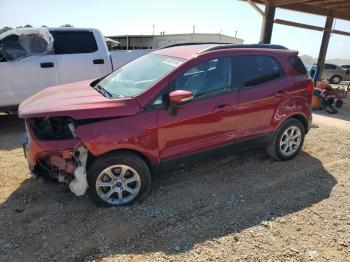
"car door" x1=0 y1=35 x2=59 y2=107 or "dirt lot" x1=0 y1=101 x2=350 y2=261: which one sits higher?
"car door" x1=0 y1=35 x2=59 y2=107

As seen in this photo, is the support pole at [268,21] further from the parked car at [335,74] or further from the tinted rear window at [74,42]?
the parked car at [335,74]

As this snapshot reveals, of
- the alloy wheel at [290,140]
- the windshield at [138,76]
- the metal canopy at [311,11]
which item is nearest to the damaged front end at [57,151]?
the windshield at [138,76]

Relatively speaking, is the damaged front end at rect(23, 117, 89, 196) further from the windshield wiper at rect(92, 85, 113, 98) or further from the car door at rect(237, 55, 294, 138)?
the car door at rect(237, 55, 294, 138)

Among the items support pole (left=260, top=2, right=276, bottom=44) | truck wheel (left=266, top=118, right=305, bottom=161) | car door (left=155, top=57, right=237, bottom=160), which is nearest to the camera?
car door (left=155, top=57, right=237, bottom=160)

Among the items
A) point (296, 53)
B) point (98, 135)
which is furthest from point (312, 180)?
point (98, 135)

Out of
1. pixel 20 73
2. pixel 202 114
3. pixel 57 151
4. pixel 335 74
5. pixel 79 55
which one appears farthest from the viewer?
pixel 335 74

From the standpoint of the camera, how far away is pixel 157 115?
148 inches

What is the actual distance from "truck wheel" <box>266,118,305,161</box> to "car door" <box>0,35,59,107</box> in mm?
4510

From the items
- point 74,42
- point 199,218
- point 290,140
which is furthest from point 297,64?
point 74,42

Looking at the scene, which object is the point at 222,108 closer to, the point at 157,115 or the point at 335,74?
the point at 157,115

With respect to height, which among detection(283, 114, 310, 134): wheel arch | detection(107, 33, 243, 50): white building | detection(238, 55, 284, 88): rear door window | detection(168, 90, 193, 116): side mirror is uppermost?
detection(238, 55, 284, 88): rear door window

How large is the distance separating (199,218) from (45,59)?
4.79m

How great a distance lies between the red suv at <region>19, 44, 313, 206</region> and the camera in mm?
3588

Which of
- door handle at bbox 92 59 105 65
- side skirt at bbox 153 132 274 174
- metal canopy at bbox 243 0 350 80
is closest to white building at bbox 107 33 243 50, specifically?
metal canopy at bbox 243 0 350 80
